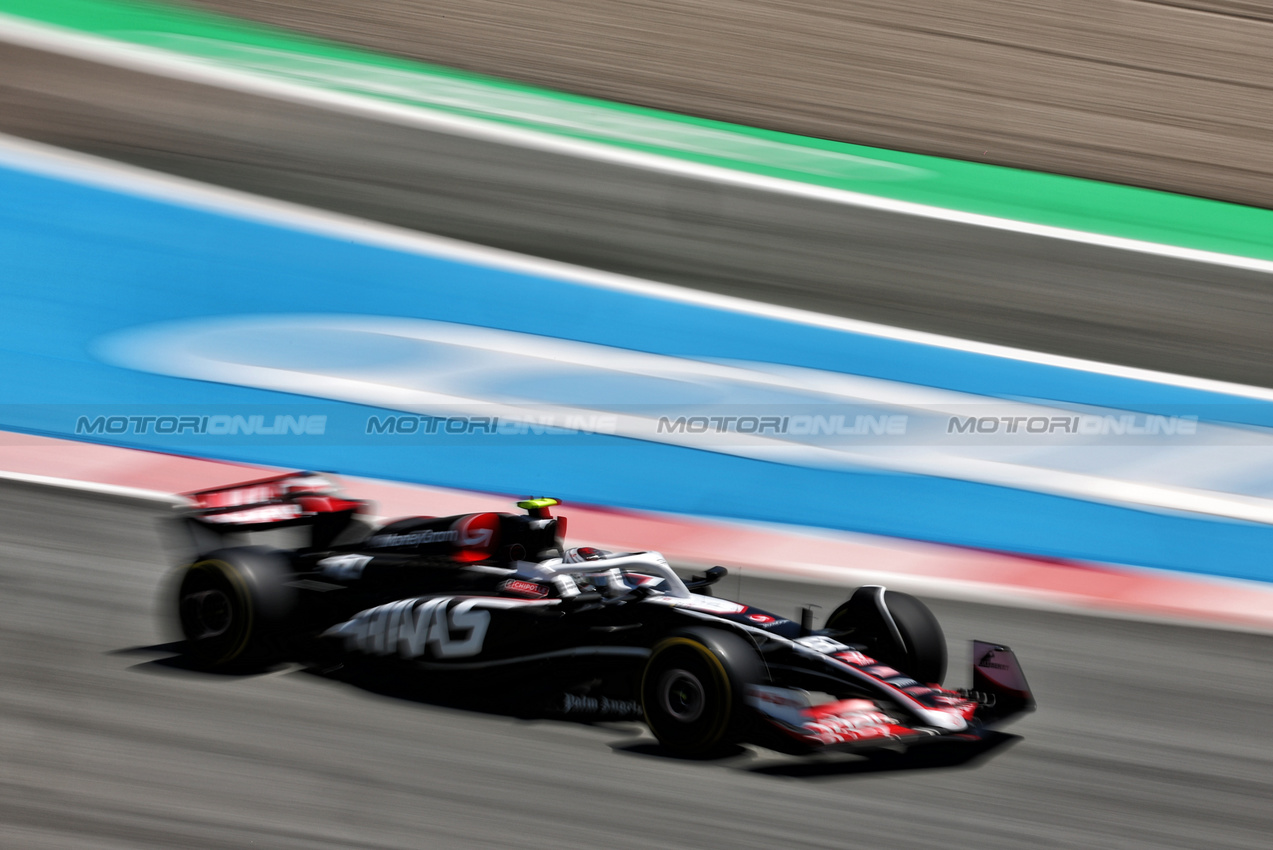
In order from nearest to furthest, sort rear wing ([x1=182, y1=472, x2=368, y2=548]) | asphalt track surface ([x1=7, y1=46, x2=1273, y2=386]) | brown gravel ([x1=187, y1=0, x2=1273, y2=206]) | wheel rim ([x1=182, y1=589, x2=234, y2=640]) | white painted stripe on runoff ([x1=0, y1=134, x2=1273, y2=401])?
1. wheel rim ([x1=182, y1=589, x2=234, y2=640])
2. rear wing ([x1=182, y1=472, x2=368, y2=548])
3. white painted stripe on runoff ([x1=0, y1=134, x2=1273, y2=401])
4. asphalt track surface ([x1=7, y1=46, x2=1273, y2=386])
5. brown gravel ([x1=187, y1=0, x2=1273, y2=206])

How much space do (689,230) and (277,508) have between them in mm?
4959

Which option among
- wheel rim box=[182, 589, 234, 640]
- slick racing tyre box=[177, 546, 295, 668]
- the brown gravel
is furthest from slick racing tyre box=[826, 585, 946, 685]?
the brown gravel

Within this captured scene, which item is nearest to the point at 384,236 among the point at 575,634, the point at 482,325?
the point at 482,325

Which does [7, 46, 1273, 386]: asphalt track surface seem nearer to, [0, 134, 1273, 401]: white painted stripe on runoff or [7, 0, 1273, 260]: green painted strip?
[0, 134, 1273, 401]: white painted stripe on runoff

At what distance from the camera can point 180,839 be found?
359 cm

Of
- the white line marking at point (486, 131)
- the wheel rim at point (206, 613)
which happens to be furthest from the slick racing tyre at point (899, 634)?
the white line marking at point (486, 131)

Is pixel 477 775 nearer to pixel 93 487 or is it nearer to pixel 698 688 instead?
pixel 698 688

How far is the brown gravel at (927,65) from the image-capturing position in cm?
998

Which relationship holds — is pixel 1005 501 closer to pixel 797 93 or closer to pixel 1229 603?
pixel 1229 603

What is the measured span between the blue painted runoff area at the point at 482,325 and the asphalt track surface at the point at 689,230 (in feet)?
1.07

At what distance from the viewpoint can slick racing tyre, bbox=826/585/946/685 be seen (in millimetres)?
4461

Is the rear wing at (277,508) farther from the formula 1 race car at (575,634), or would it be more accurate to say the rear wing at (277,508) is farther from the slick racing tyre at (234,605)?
the slick racing tyre at (234,605)

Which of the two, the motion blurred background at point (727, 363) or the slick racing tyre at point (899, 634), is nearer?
the motion blurred background at point (727, 363)

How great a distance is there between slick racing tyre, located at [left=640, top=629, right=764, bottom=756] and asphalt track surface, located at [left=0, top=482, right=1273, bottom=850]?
156 mm
